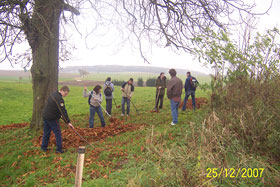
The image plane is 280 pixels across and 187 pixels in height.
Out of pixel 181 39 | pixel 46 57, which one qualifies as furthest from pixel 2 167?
pixel 181 39

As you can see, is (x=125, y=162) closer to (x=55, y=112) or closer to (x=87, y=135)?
(x=55, y=112)

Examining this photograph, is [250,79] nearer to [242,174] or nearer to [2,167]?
[242,174]

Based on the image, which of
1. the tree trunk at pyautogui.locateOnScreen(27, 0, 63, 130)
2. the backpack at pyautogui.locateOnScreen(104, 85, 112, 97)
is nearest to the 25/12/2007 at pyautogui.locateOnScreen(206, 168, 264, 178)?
the tree trunk at pyautogui.locateOnScreen(27, 0, 63, 130)

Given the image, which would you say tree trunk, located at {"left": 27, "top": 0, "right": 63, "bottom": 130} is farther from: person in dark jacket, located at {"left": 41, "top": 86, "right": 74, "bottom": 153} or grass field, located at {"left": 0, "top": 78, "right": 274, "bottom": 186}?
person in dark jacket, located at {"left": 41, "top": 86, "right": 74, "bottom": 153}

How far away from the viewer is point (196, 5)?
281 inches

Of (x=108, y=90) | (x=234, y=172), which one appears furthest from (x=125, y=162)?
(x=108, y=90)

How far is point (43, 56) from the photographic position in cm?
758

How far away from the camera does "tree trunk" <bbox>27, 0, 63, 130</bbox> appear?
7305 mm

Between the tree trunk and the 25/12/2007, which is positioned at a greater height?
the tree trunk

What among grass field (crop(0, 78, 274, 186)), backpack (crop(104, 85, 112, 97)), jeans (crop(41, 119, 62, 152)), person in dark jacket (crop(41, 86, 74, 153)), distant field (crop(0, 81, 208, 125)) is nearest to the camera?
grass field (crop(0, 78, 274, 186))

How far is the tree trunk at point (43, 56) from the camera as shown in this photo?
288 inches

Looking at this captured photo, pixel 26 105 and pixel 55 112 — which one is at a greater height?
pixel 55 112

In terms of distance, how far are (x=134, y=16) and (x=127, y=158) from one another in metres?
5.12

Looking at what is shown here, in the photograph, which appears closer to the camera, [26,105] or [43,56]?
[43,56]
